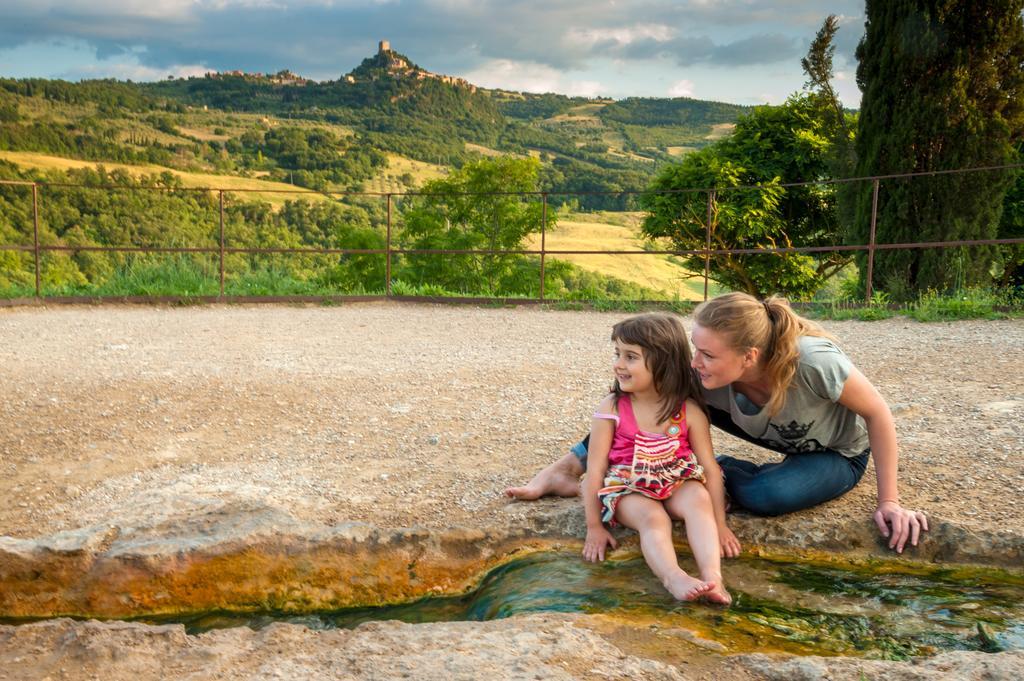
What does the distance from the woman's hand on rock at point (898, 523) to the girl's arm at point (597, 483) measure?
0.93 meters

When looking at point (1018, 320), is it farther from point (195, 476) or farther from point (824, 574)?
point (195, 476)

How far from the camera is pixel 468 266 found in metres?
25.9

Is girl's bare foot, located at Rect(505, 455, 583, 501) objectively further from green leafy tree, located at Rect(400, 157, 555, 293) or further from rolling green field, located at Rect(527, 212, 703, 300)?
rolling green field, located at Rect(527, 212, 703, 300)

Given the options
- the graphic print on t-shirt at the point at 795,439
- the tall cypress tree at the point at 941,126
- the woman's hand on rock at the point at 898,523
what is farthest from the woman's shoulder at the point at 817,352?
the tall cypress tree at the point at 941,126

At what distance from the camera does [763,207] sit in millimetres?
19109

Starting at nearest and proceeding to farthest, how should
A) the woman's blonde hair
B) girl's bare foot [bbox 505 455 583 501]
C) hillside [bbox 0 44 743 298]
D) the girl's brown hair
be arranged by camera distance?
the woman's blonde hair → the girl's brown hair → girl's bare foot [bbox 505 455 583 501] → hillside [bbox 0 44 743 298]

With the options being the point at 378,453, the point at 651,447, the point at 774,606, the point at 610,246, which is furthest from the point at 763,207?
the point at 610,246

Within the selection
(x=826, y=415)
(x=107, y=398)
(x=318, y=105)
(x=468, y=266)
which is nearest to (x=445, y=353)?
(x=107, y=398)

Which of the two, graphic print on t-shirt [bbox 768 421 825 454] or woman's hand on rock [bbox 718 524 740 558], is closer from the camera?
woman's hand on rock [bbox 718 524 740 558]

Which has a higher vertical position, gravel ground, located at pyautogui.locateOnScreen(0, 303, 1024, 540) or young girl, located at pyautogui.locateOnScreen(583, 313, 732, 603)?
young girl, located at pyautogui.locateOnScreen(583, 313, 732, 603)

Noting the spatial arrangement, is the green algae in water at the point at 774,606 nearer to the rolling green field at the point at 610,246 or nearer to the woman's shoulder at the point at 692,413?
the woman's shoulder at the point at 692,413

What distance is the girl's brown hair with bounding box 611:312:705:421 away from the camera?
2.87 metres

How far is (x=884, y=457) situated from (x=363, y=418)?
2770mm

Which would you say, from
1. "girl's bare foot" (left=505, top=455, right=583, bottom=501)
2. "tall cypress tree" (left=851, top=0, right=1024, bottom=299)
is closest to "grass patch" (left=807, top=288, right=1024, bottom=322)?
"tall cypress tree" (left=851, top=0, right=1024, bottom=299)
